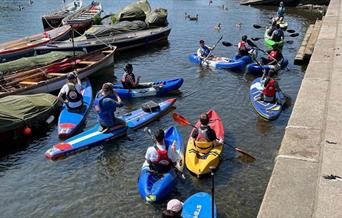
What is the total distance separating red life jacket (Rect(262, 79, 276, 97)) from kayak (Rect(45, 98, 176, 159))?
4670 millimetres

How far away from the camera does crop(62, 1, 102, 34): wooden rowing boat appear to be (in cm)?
3491

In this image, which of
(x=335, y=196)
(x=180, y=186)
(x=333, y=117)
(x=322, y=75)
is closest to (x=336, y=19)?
(x=322, y=75)

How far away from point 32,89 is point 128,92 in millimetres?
4575

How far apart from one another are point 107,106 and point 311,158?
7.78 m

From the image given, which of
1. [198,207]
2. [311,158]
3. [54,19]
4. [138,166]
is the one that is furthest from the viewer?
[54,19]

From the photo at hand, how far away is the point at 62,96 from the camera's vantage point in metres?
17.0

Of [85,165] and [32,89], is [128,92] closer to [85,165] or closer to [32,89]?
[32,89]

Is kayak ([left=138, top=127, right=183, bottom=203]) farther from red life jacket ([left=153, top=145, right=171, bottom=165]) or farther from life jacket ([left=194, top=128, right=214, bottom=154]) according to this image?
life jacket ([left=194, top=128, right=214, bottom=154])

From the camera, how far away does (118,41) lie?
2820cm

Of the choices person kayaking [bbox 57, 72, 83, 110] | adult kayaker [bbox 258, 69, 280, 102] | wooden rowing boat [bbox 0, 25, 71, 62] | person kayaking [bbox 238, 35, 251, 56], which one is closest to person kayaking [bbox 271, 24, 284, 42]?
person kayaking [bbox 238, 35, 251, 56]

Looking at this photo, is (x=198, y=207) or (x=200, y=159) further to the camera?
(x=200, y=159)

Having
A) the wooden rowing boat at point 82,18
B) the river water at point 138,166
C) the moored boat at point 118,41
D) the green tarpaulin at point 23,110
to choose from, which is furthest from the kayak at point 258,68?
the wooden rowing boat at point 82,18

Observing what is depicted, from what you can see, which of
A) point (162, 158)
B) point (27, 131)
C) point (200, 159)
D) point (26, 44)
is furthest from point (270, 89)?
point (26, 44)

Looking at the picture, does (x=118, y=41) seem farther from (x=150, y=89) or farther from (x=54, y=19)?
(x=54, y=19)
